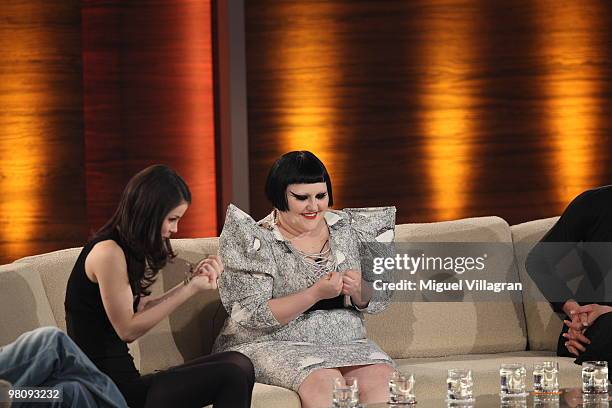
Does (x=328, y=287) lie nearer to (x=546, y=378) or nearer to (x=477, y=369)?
(x=477, y=369)

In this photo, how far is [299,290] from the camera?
11.8ft

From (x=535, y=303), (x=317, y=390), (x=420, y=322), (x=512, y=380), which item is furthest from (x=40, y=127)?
(x=512, y=380)

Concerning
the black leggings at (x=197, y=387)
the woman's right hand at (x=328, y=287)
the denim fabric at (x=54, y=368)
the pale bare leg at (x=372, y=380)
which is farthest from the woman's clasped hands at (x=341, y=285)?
the denim fabric at (x=54, y=368)

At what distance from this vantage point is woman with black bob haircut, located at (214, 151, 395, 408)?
346 cm

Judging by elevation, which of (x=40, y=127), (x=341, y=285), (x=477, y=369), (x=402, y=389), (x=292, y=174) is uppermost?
(x=40, y=127)

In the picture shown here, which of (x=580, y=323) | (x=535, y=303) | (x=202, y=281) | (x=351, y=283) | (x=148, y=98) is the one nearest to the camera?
(x=202, y=281)

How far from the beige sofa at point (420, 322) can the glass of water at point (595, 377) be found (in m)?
0.69

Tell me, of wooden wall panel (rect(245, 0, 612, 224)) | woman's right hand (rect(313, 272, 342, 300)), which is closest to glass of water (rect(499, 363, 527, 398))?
Result: woman's right hand (rect(313, 272, 342, 300))

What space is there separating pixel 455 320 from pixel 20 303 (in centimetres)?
159

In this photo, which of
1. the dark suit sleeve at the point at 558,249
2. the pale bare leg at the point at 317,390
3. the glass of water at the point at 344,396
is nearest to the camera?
the glass of water at the point at 344,396

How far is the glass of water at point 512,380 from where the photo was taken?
2846mm

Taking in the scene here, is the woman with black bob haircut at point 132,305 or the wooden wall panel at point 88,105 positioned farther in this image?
the wooden wall panel at point 88,105

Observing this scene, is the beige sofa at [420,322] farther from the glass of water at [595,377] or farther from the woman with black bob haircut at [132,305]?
the glass of water at [595,377]

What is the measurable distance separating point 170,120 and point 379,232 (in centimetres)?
177
